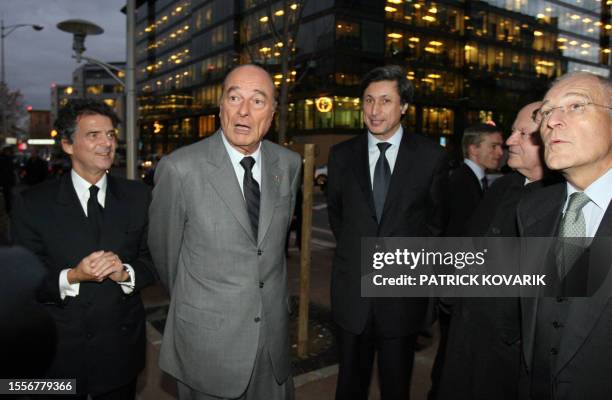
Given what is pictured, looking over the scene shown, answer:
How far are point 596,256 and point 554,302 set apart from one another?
30 centimetres

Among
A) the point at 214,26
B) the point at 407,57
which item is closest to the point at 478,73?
the point at 407,57

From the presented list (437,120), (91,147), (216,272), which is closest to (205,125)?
(437,120)

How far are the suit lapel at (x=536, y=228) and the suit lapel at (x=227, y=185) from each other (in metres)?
1.56

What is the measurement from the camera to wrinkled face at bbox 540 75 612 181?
2031 millimetres

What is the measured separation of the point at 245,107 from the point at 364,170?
1125 mm

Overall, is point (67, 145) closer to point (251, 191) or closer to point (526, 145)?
point (251, 191)

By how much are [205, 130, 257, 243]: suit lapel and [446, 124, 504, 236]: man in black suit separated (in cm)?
257

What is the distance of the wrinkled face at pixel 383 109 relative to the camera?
323 cm

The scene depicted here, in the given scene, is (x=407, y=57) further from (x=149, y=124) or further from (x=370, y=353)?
(x=149, y=124)

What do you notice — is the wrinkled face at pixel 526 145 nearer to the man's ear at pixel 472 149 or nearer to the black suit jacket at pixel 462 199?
the black suit jacket at pixel 462 199

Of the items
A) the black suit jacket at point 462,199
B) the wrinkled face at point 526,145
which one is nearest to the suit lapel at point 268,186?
the wrinkled face at point 526,145

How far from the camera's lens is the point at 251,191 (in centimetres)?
257

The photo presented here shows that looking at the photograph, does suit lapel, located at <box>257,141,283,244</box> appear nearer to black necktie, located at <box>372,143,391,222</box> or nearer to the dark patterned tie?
black necktie, located at <box>372,143,391,222</box>

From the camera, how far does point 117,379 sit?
8.29 feet
